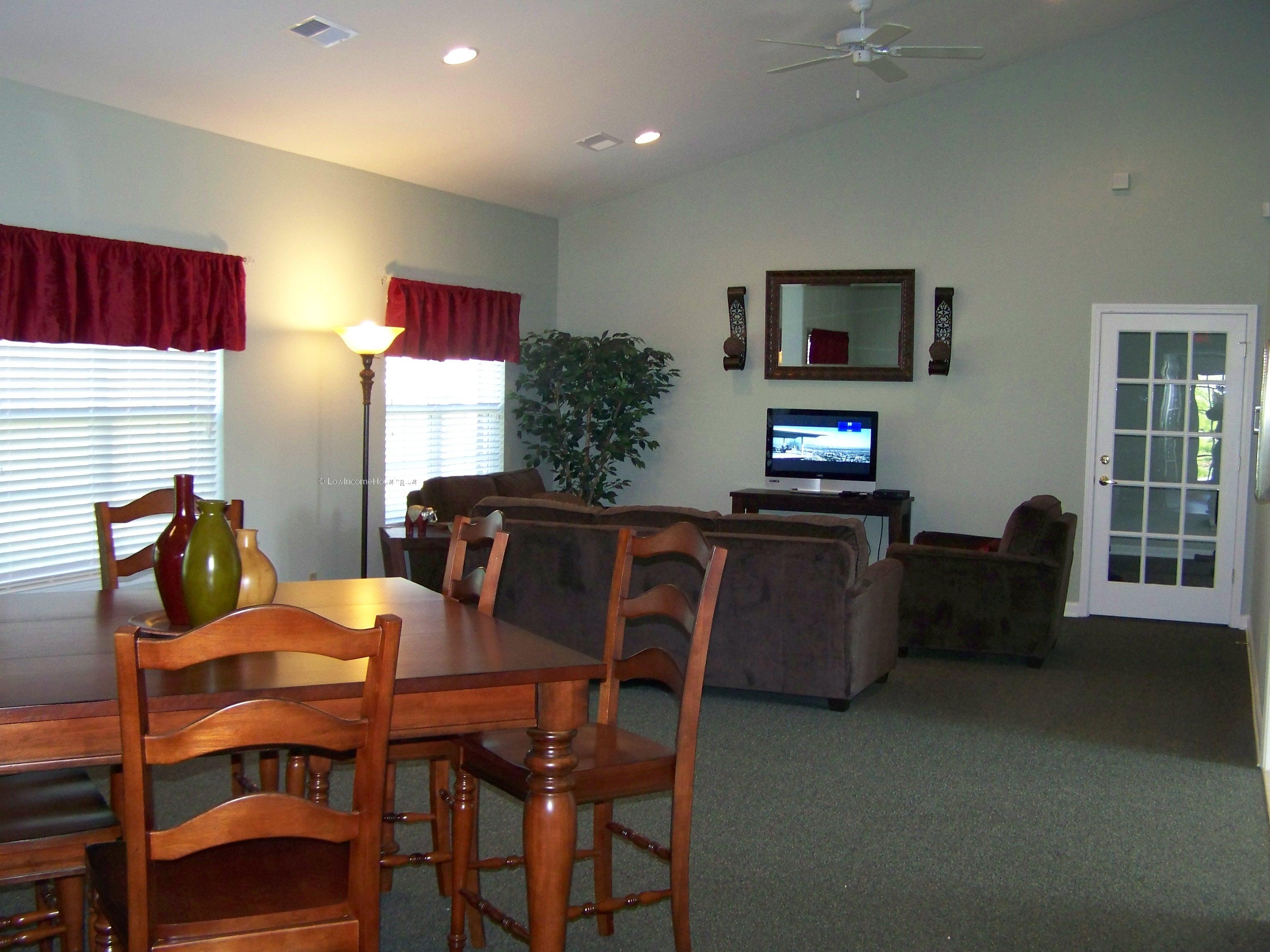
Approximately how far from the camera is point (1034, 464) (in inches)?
285

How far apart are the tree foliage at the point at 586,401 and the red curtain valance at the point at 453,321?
27 cm

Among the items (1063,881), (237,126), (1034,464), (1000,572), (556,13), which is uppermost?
(556,13)

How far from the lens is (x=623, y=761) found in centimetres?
250

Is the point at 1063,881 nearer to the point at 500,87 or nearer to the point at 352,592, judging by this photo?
the point at 352,592

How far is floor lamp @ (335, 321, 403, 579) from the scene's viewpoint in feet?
19.8

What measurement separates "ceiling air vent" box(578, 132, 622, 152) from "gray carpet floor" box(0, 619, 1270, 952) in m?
3.34

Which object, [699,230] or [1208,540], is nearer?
[1208,540]

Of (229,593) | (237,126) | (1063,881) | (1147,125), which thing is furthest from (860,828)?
(1147,125)

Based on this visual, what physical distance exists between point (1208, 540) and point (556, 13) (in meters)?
4.90

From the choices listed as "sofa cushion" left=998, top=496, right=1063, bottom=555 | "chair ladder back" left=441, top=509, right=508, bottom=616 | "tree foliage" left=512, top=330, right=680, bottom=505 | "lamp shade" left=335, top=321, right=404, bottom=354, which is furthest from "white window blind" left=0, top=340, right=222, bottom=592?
"sofa cushion" left=998, top=496, right=1063, bottom=555

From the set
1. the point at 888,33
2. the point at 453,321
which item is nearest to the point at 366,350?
the point at 453,321

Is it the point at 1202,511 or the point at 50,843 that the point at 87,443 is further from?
the point at 1202,511

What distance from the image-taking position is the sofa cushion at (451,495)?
21.4ft

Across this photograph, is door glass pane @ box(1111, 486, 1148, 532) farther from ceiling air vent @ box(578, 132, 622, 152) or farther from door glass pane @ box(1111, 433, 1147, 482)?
ceiling air vent @ box(578, 132, 622, 152)
